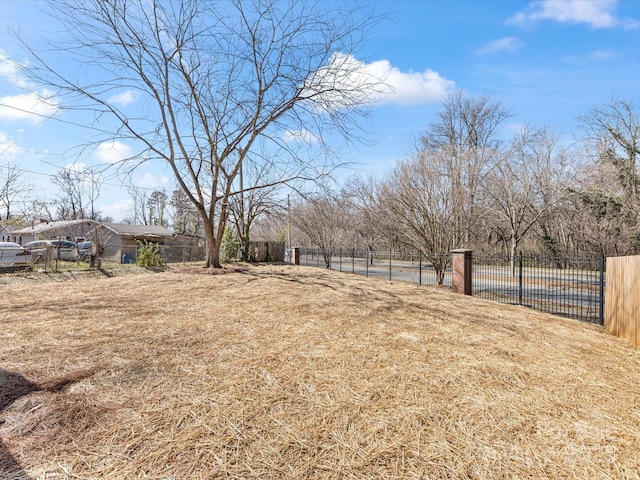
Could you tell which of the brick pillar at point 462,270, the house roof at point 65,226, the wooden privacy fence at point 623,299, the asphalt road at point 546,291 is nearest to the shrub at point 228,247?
the asphalt road at point 546,291

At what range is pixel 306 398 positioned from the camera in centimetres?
246

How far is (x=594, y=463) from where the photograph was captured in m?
1.87

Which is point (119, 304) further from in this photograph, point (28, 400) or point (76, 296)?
point (28, 400)

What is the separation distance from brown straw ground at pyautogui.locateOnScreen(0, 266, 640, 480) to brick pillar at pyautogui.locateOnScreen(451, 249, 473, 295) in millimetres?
3721

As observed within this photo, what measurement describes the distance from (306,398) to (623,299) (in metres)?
Answer: 5.53

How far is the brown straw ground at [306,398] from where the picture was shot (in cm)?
181

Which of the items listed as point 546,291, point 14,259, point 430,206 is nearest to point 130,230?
point 14,259

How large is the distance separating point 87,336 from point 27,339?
2.00 ft

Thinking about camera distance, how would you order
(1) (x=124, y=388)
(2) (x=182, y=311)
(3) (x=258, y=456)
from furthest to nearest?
(2) (x=182, y=311)
(1) (x=124, y=388)
(3) (x=258, y=456)

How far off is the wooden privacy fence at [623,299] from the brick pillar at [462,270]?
10.5 feet

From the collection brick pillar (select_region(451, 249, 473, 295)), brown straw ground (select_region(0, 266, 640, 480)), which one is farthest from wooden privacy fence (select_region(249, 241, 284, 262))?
brown straw ground (select_region(0, 266, 640, 480))

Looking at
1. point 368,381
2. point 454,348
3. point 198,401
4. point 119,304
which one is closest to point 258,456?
point 198,401

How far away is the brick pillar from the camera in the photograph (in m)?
8.48

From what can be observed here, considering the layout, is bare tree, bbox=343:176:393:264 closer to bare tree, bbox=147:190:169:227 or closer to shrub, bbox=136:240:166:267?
shrub, bbox=136:240:166:267
